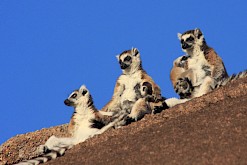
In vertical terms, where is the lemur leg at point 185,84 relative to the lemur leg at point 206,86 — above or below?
above

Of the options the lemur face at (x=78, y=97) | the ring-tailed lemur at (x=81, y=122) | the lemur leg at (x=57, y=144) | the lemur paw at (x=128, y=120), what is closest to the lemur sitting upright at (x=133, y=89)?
the lemur paw at (x=128, y=120)

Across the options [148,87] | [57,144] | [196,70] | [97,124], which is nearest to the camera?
[57,144]

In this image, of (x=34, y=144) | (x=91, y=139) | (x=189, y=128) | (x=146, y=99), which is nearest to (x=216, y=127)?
(x=189, y=128)

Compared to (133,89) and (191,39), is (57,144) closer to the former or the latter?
(133,89)

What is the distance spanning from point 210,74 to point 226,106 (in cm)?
434

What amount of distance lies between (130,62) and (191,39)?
1.76 metres

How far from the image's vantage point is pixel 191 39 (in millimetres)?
21359

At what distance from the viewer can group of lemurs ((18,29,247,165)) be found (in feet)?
62.0

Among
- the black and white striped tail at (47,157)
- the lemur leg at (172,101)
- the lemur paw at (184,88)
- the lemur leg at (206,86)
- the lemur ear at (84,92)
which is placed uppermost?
the lemur ear at (84,92)

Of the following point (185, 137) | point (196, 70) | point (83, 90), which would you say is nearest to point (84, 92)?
point (83, 90)

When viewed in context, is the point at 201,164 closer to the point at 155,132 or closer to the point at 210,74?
the point at 155,132

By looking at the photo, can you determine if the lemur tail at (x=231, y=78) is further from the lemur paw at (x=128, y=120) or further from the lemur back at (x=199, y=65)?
the lemur paw at (x=128, y=120)

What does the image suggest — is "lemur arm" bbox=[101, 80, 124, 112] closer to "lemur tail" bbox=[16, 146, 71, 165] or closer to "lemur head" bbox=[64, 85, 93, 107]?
"lemur head" bbox=[64, 85, 93, 107]

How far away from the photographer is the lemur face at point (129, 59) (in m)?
21.3
